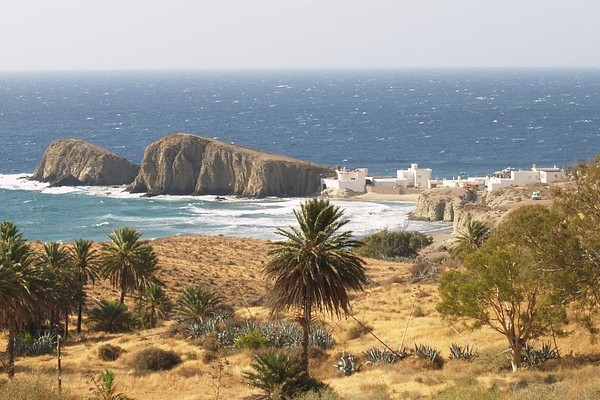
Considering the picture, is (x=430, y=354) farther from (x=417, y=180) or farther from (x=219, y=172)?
(x=219, y=172)

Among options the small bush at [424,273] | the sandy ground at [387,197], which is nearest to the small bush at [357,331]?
the small bush at [424,273]

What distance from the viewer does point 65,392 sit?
24.1 meters

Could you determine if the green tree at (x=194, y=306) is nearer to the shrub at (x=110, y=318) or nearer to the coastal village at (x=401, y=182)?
the shrub at (x=110, y=318)

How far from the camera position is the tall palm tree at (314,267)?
27.4 m

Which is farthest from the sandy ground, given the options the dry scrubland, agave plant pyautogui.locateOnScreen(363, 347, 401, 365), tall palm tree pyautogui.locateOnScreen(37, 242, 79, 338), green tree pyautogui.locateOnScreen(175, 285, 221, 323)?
agave plant pyautogui.locateOnScreen(363, 347, 401, 365)

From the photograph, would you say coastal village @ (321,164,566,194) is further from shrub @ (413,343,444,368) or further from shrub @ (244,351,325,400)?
shrub @ (244,351,325,400)

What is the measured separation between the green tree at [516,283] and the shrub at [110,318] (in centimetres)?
1803

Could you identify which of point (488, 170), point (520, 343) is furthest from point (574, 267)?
point (488, 170)

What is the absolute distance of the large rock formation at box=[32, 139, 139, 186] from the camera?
12925 centimetres

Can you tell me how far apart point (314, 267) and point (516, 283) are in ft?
21.5

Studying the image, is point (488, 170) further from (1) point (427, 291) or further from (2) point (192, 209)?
(1) point (427, 291)

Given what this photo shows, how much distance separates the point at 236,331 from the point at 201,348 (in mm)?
1748

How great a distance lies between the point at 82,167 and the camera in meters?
130

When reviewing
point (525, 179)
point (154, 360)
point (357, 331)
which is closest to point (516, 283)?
point (357, 331)
